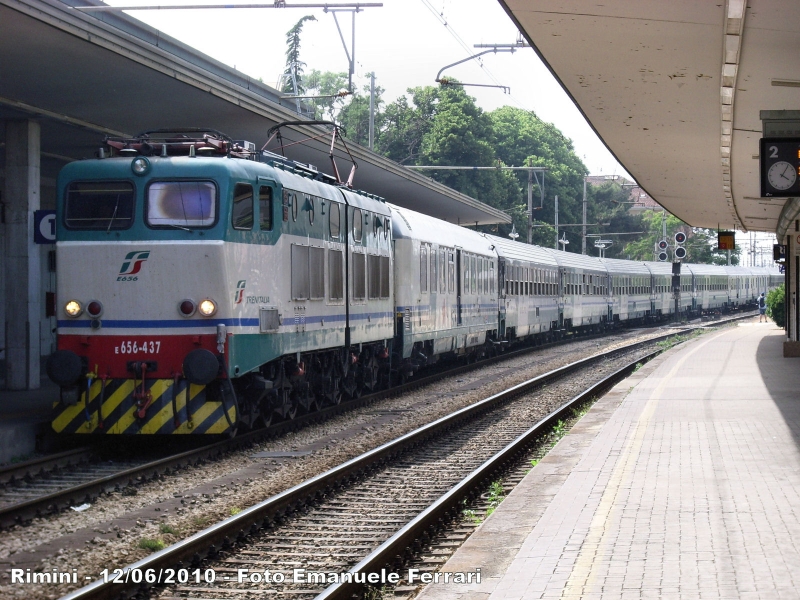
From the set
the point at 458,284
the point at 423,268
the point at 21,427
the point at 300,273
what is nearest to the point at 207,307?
the point at 300,273

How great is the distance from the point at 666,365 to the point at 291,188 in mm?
15160

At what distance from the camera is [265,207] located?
43.2 ft

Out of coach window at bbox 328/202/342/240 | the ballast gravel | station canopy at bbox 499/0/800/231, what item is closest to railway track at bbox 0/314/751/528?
the ballast gravel

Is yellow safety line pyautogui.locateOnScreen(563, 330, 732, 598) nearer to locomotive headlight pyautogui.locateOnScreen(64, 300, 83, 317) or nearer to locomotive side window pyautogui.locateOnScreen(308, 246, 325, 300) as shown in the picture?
locomotive side window pyautogui.locateOnScreen(308, 246, 325, 300)

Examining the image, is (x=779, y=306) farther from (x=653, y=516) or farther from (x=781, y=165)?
(x=653, y=516)

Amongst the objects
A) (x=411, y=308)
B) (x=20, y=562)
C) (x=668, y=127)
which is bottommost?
(x=20, y=562)

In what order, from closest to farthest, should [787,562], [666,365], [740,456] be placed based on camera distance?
[787,562] → [740,456] → [666,365]

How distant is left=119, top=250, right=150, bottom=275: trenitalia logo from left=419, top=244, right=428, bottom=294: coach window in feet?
31.9

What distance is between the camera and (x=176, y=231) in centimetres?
1250

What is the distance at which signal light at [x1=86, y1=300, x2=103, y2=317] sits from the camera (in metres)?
12.5

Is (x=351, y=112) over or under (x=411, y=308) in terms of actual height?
over

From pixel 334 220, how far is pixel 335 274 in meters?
0.80

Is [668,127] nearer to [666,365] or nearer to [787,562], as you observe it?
[787,562]

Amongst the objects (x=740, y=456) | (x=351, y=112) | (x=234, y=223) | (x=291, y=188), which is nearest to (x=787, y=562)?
(x=740, y=456)
